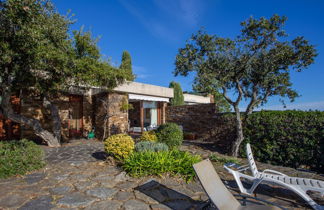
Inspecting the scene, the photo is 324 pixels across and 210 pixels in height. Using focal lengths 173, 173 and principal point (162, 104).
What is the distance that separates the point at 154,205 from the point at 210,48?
21.5ft

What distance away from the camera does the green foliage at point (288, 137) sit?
248 inches

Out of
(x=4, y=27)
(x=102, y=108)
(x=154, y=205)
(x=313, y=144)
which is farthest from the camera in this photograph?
(x=102, y=108)

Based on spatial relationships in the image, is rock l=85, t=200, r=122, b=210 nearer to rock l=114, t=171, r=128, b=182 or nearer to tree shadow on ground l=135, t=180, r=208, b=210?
tree shadow on ground l=135, t=180, r=208, b=210

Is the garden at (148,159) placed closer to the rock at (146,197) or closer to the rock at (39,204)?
the rock at (146,197)

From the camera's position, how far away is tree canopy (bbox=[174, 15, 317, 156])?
22.3 feet

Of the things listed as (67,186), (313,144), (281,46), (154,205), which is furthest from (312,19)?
(67,186)

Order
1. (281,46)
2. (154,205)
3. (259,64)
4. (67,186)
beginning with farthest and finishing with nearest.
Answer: (259,64) < (281,46) < (67,186) < (154,205)

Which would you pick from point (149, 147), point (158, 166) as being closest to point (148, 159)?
point (158, 166)

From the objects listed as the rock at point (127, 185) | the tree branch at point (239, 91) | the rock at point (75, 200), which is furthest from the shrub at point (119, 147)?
the tree branch at point (239, 91)

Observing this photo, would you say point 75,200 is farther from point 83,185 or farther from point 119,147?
point 119,147

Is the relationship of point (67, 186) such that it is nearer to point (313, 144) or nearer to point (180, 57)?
point (180, 57)

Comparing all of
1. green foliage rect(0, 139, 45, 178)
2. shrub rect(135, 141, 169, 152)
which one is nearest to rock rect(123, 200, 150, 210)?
shrub rect(135, 141, 169, 152)

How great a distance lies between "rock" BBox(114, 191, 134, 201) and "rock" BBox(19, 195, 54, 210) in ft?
3.80

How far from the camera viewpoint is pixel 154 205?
10.7 ft
